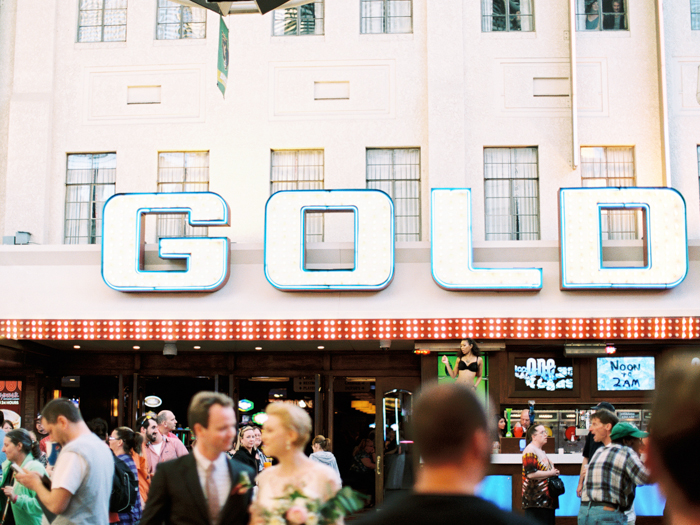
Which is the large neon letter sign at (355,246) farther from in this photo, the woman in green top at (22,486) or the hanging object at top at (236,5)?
the woman in green top at (22,486)

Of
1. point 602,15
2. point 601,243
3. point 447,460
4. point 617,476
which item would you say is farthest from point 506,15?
point 447,460

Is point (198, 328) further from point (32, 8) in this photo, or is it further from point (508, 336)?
point (32, 8)

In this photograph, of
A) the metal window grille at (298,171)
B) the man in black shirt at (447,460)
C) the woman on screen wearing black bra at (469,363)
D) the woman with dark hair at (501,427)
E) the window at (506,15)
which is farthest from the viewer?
the window at (506,15)

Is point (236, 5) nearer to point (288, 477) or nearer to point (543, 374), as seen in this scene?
point (543, 374)

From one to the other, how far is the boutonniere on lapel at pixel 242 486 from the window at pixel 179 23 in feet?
43.9

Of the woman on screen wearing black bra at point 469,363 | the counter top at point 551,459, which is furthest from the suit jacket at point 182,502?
the counter top at point 551,459

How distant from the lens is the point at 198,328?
13.7 metres

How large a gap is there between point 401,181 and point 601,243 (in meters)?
4.12

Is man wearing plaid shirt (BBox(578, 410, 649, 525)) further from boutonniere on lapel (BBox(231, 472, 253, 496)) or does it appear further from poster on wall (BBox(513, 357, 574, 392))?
poster on wall (BBox(513, 357, 574, 392))

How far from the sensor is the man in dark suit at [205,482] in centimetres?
429

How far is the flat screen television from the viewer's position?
14.9 metres

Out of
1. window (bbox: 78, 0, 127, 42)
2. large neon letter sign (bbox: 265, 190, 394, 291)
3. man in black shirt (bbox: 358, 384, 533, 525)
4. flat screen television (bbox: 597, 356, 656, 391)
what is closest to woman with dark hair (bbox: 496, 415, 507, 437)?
flat screen television (bbox: 597, 356, 656, 391)

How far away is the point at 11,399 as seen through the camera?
1675cm

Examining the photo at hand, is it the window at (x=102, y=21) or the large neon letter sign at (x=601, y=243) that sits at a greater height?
the window at (x=102, y=21)
